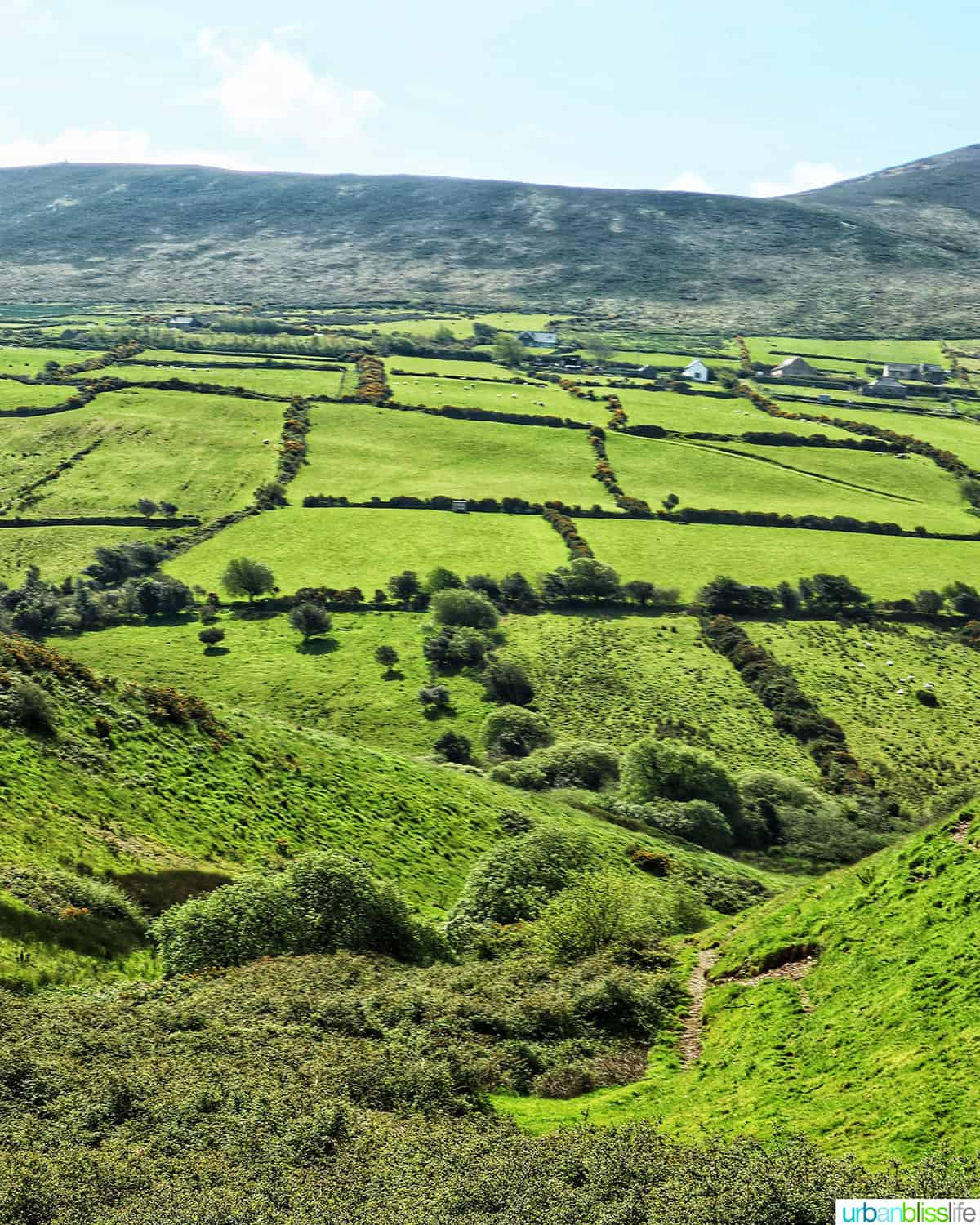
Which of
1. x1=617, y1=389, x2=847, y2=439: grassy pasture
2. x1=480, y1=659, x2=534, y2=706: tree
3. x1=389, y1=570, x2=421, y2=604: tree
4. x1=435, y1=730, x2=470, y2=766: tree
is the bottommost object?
x1=435, y1=730, x2=470, y2=766: tree

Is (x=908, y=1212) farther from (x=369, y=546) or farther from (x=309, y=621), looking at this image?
(x=369, y=546)

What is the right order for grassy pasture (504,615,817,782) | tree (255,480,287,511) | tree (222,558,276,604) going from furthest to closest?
tree (255,480,287,511) < tree (222,558,276,604) < grassy pasture (504,615,817,782)

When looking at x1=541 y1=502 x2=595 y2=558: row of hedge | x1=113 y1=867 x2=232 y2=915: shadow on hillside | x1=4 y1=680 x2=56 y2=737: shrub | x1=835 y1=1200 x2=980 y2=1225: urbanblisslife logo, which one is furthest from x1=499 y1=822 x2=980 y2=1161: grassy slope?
x1=541 y1=502 x2=595 y2=558: row of hedge

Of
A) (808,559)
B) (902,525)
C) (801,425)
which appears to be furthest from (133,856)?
(801,425)

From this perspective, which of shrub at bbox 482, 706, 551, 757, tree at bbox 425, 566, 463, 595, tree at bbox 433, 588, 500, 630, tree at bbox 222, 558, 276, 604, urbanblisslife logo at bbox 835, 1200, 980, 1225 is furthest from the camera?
tree at bbox 425, 566, 463, 595

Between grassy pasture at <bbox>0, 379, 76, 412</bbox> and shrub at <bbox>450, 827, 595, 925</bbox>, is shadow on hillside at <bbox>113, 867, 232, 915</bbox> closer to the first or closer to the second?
shrub at <bbox>450, 827, 595, 925</bbox>

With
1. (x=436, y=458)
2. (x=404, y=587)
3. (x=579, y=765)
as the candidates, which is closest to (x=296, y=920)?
(x=579, y=765)
